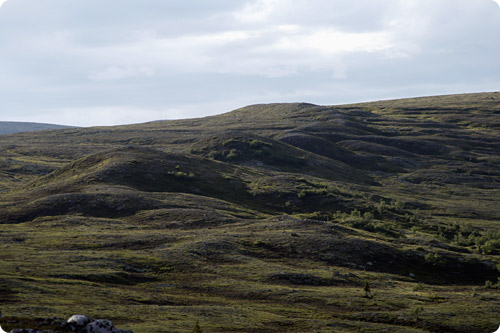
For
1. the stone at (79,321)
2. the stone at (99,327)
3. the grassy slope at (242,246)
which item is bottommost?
the grassy slope at (242,246)

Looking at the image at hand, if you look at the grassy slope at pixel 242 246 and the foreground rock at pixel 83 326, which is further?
the grassy slope at pixel 242 246

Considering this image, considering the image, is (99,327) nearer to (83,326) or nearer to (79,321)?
(83,326)

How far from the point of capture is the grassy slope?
3894cm

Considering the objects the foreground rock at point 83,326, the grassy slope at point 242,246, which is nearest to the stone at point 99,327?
the foreground rock at point 83,326

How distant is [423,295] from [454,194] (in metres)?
95.2

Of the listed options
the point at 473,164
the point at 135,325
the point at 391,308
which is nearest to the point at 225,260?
the point at 391,308

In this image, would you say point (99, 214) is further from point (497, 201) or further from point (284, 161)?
point (497, 201)

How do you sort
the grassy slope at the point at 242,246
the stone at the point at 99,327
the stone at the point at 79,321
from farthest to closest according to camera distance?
the grassy slope at the point at 242,246, the stone at the point at 79,321, the stone at the point at 99,327

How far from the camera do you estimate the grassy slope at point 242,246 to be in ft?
128

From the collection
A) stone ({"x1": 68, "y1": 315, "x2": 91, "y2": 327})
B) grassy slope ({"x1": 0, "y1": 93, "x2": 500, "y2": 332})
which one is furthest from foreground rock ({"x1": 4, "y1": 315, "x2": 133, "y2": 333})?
grassy slope ({"x1": 0, "y1": 93, "x2": 500, "y2": 332})

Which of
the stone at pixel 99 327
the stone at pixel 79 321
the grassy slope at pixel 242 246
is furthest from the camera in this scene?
the grassy slope at pixel 242 246

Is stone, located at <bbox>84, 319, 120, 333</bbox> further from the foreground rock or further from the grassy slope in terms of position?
the grassy slope

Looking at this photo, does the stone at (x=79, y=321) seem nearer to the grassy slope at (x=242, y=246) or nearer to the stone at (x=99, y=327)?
the stone at (x=99, y=327)

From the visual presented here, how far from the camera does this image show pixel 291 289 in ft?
154
